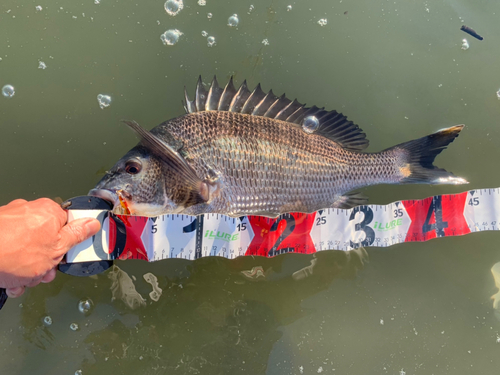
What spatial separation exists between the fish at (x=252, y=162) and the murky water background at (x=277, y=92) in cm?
35

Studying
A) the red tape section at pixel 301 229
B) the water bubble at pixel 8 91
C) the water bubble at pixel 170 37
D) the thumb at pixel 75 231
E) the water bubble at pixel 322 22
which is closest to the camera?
the thumb at pixel 75 231

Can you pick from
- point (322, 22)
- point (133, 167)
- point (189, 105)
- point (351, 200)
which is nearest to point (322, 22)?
point (322, 22)

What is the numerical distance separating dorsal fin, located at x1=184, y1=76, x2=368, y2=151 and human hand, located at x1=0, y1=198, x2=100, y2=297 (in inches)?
40.3

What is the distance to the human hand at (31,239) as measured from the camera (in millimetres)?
1334

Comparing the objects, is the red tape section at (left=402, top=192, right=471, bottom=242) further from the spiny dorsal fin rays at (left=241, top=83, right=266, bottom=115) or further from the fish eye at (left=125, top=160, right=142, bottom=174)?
the fish eye at (left=125, top=160, right=142, bottom=174)

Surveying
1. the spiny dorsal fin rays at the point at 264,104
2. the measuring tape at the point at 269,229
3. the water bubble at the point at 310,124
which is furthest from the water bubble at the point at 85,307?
the water bubble at the point at 310,124

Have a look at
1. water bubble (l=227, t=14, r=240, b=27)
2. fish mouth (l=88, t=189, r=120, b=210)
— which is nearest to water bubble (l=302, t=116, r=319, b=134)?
water bubble (l=227, t=14, r=240, b=27)

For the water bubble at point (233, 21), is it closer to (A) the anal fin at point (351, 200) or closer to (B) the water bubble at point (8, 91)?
(A) the anal fin at point (351, 200)

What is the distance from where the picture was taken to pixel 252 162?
197 centimetres

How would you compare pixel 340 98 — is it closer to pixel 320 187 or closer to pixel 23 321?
pixel 320 187

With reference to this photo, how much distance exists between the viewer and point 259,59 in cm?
245

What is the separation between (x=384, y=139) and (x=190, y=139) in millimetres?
1549

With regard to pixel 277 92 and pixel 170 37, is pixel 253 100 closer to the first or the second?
pixel 277 92

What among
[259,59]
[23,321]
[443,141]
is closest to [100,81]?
[259,59]
